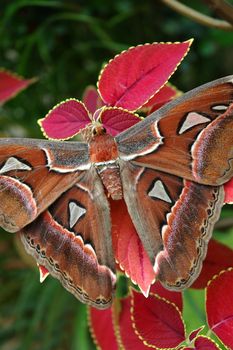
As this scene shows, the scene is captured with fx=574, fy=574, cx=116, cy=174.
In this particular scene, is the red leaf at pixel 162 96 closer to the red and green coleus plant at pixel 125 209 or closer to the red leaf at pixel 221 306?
the red and green coleus plant at pixel 125 209

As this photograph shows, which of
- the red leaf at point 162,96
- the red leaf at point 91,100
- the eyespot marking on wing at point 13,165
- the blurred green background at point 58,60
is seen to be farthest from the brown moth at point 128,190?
the blurred green background at point 58,60

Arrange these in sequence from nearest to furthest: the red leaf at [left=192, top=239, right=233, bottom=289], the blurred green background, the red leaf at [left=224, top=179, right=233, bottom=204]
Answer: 1. the red leaf at [left=224, top=179, right=233, bottom=204]
2. the red leaf at [left=192, top=239, right=233, bottom=289]
3. the blurred green background

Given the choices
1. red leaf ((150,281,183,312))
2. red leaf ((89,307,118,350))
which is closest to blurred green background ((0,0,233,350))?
red leaf ((89,307,118,350))

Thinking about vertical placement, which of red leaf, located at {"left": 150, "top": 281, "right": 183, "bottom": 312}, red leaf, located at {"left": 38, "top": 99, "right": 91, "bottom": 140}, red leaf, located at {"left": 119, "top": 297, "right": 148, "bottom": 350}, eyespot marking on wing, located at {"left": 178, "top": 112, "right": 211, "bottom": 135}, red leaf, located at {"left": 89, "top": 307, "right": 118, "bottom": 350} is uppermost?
red leaf, located at {"left": 38, "top": 99, "right": 91, "bottom": 140}

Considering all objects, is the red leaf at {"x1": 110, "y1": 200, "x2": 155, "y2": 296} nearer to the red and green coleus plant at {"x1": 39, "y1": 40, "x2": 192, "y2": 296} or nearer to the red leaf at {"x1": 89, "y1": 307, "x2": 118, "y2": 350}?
the red and green coleus plant at {"x1": 39, "y1": 40, "x2": 192, "y2": 296}

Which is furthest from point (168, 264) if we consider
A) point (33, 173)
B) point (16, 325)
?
point (16, 325)

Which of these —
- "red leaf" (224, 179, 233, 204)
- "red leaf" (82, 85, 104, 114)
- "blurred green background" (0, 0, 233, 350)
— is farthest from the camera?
"blurred green background" (0, 0, 233, 350)

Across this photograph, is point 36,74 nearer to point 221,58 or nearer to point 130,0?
point 130,0
